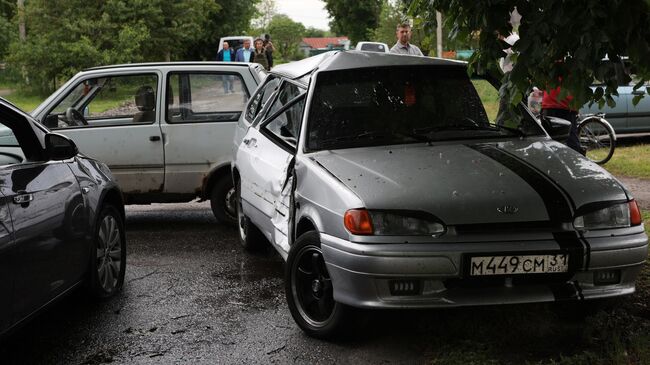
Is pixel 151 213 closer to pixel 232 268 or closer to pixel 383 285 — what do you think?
pixel 232 268

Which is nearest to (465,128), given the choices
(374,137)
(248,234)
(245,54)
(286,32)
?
(374,137)

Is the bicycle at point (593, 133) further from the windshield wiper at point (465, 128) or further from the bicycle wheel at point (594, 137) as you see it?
the windshield wiper at point (465, 128)

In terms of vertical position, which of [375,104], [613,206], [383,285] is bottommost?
[383,285]

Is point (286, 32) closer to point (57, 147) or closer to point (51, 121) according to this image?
point (51, 121)

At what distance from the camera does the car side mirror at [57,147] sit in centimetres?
516

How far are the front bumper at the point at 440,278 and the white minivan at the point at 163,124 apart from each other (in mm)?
4122

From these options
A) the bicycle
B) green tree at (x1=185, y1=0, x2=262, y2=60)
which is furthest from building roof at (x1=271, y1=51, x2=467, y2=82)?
green tree at (x1=185, y1=0, x2=262, y2=60)

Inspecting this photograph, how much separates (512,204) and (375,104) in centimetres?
153

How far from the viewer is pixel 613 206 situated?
477cm

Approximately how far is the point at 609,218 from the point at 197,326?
2578mm

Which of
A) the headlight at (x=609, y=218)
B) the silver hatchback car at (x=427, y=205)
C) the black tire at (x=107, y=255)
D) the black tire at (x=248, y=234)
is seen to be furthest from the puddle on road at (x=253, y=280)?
the headlight at (x=609, y=218)

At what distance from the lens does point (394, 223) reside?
4.58 m

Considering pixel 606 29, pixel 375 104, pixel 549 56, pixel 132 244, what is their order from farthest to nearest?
pixel 132 244, pixel 375 104, pixel 549 56, pixel 606 29

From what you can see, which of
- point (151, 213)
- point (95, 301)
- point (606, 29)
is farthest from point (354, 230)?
point (151, 213)
